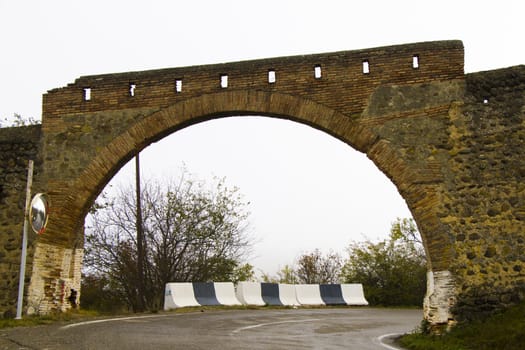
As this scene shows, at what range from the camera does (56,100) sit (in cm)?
1293

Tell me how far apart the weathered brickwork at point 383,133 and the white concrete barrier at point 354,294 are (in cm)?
1143

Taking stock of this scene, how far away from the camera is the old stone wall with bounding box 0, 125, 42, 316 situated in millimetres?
12117

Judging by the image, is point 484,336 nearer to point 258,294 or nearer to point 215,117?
point 215,117

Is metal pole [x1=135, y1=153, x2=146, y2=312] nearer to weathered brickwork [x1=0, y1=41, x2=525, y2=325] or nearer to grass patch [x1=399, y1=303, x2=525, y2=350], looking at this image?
weathered brickwork [x1=0, y1=41, x2=525, y2=325]

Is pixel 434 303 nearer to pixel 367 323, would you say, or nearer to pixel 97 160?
pixel 367 323

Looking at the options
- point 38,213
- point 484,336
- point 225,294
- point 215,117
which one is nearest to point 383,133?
point 215,117

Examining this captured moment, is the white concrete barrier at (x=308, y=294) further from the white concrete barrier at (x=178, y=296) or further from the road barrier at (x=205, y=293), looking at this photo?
the white concrete barrier at (x=178, y=296)

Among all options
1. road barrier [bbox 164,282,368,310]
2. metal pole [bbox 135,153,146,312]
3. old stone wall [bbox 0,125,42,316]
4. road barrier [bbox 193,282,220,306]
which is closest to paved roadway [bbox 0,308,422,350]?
old stone wall [bbox 0,125,42,316]

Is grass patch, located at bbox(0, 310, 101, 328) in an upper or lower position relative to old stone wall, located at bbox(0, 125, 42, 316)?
lower

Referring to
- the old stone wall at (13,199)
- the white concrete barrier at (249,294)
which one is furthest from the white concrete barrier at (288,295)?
the old stone wall at (13,199)

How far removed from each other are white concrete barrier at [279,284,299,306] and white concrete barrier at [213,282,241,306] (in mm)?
1931

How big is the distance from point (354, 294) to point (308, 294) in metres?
2.01

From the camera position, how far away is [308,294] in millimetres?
20891

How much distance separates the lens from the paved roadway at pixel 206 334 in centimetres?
793
